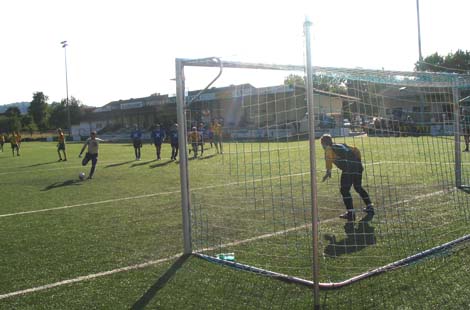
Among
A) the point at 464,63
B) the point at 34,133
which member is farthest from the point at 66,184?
the point at 34,133

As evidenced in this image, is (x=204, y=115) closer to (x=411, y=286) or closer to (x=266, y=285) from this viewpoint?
(x=266, y=285)

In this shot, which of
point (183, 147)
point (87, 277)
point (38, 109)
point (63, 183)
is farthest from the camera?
point (38, 109)

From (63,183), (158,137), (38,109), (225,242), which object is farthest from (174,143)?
(38,109)

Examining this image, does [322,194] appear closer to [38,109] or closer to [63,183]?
[63,183]

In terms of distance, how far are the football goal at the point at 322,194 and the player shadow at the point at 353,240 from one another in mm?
14

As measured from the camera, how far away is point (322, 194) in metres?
11.5

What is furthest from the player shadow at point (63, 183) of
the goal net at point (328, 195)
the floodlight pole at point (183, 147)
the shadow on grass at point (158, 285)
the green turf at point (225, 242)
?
the shadow on grass at point (158, 285)

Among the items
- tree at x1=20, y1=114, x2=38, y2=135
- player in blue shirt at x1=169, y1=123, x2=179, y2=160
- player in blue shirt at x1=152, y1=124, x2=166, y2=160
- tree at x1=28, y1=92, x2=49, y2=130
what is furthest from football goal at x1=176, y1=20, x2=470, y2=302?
tree at x1=28, y1=92, x2=49, y2=130

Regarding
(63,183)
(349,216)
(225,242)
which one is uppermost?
(63,183)

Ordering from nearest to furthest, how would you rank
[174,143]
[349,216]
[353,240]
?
[353,240], [349,216], [174,143]

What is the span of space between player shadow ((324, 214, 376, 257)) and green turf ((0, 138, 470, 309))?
0.02 meters

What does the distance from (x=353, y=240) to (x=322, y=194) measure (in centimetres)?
443

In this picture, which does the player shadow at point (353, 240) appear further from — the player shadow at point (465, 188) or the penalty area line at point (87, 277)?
the player shadow at point (465, 188)

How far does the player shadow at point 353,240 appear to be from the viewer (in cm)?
654
